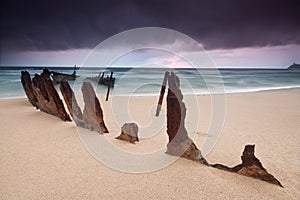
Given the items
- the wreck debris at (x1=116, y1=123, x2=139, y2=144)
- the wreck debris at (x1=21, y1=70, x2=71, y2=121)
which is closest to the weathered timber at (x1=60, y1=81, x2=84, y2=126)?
the wreck debris at (x1=21, y1=70, x2=71, y2=121)

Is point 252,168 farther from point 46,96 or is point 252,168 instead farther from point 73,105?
point 46,96

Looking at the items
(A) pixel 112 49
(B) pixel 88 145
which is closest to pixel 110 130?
(B) pixel 88 145

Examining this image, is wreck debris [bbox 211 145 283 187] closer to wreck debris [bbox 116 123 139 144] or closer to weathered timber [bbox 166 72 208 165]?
weathered timber [bbox 166 72 208 165]

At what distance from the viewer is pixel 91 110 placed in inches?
128

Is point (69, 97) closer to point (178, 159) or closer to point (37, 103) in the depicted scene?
point (37, 103)

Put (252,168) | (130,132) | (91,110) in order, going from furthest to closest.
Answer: (91,110), (130,132), (252,168)

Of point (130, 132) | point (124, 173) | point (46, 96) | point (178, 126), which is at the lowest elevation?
point (124, 173)

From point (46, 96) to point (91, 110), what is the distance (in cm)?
184

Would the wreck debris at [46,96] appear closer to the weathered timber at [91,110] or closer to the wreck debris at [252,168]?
the weathered timber at [91,110]

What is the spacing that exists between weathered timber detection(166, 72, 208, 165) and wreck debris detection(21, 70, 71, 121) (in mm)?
2298

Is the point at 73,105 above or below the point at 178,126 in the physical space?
below

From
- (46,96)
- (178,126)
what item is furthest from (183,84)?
(178,126)

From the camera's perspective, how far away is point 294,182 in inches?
83.8

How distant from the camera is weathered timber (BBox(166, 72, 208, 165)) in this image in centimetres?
242
